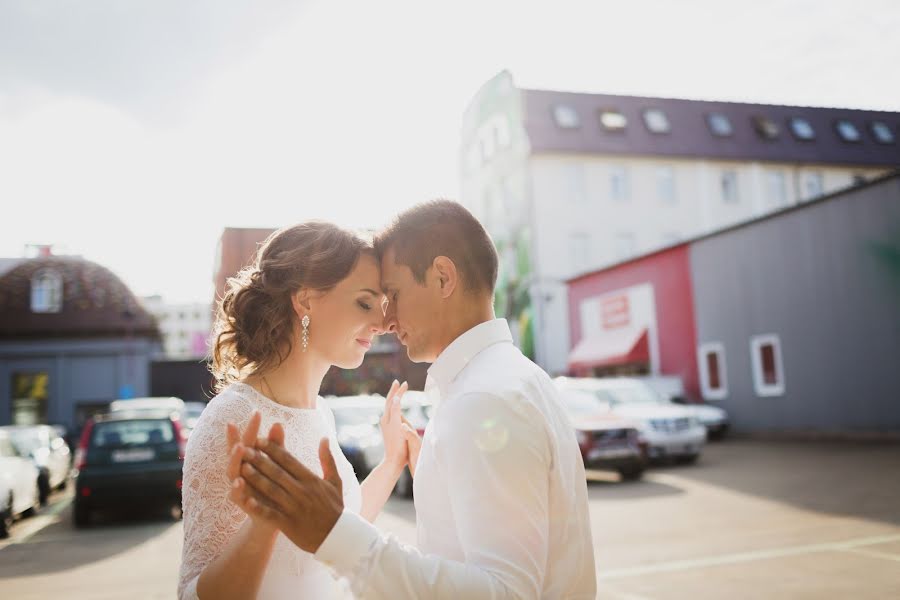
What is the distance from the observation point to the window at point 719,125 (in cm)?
4206

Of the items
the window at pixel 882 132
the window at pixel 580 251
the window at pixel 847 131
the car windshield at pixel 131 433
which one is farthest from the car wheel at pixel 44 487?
the window at pixel 882 132

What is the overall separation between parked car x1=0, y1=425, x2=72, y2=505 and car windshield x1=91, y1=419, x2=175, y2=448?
3261 millimetres

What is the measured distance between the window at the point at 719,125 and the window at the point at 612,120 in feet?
17.5

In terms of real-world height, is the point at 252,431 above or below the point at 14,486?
above

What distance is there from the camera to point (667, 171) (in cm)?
4066

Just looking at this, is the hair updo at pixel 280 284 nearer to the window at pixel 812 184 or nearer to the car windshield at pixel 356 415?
the car windshield at pixel 356 415

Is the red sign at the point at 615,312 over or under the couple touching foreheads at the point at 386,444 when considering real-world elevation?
over

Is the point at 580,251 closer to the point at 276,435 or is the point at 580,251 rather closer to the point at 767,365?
the point at 767,365

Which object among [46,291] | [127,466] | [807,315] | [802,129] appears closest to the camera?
[127,466]

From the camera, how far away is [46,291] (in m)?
40.8

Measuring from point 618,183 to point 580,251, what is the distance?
13.8 ft

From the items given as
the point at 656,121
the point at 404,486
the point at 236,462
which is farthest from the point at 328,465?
the point at 656,121

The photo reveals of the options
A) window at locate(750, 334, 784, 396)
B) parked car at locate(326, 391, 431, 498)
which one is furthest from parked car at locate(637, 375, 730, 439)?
parked car at locate(326, 391, 431, 498)

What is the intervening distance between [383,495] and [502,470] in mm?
1472
